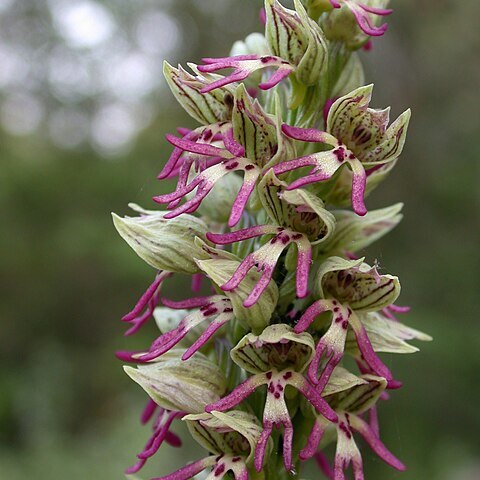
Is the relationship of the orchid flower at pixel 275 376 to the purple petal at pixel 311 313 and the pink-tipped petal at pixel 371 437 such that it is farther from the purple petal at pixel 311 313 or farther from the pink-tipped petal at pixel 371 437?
the pink-tipped petal at pixel 371 437

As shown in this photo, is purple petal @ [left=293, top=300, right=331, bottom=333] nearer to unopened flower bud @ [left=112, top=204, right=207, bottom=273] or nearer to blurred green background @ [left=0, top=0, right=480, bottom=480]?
unopened flower bud @ [left=112, top=204, right=207, bottom=273]

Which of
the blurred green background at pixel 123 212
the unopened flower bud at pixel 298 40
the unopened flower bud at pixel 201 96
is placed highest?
the unopened flower bud at pixel 298 40

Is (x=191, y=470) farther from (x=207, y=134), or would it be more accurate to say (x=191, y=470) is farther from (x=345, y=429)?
(x=207, y=134)

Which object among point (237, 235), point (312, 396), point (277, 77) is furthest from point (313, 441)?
point (277, 77)

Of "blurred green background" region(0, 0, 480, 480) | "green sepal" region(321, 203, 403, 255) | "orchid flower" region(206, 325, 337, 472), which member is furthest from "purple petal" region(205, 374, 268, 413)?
"blurred green background" region(0, 0, 480, 480)

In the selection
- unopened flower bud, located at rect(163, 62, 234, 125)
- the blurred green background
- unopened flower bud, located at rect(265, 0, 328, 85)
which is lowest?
the blurred green background

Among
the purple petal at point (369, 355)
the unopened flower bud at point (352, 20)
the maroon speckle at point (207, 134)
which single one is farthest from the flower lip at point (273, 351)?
the unopened flower bud at point (352, 20)
